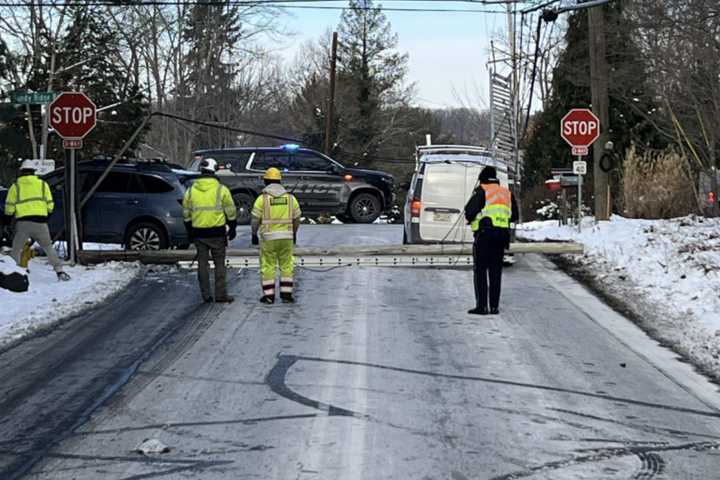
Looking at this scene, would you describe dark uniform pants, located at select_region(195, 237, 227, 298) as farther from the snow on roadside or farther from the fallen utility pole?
the fallen utility pole

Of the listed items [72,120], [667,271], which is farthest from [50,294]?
[667,271]

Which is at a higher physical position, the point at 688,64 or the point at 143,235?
the point at 688,64

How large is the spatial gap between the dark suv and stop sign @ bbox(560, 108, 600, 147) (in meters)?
7.78

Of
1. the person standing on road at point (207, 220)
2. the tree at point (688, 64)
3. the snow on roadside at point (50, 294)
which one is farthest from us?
the tree at point (688, 64)

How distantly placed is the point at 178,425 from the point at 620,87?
1027 inches

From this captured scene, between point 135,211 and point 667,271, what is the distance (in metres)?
8.81

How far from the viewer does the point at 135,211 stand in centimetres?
1912

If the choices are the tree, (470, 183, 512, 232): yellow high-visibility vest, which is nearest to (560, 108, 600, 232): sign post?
the tree

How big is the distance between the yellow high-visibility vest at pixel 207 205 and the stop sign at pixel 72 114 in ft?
12.9

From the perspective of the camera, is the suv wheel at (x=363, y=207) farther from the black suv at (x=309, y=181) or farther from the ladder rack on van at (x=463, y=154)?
the ladder rack on van at (x=463, y=154)

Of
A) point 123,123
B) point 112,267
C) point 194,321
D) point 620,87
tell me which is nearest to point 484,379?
point 194,321

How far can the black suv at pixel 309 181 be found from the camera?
27.1 metres

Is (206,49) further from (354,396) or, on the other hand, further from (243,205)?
(354,396)

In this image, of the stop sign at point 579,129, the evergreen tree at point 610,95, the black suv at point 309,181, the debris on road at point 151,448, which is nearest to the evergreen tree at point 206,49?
the evergreen tree at point 610,95
